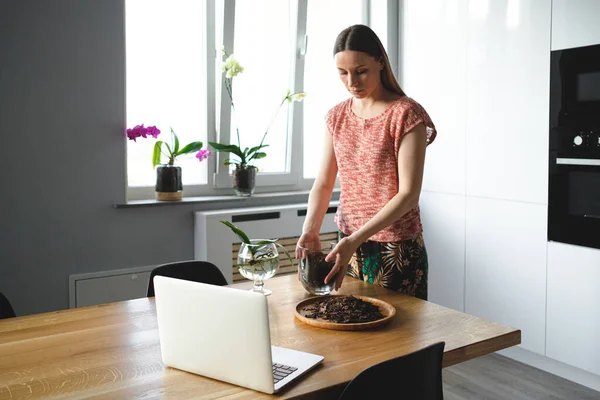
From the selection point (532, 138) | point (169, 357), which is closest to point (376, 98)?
point (169, 357)

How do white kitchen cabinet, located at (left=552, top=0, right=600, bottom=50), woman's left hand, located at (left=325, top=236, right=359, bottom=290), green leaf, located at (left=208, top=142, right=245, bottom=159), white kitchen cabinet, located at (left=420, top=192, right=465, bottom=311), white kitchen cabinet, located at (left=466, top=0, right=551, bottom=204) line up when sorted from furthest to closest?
1. white kitchen cabinet, located at (left=420, top=192, right=465, bottom=311)
2. green leaf, located at (left=208, top=142, right=245, bottom=159)
3. white kitchen cabinet, located at (left=466, top=0, right=551, bottom=204)
4. white kitchen cabinet, located at (left=552, top=0, right=600, bottom=50)
5. woman's left hand, located at (left=325, top=236, right=359, bottom=290)

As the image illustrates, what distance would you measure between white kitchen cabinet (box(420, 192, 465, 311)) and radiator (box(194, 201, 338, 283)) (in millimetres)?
818

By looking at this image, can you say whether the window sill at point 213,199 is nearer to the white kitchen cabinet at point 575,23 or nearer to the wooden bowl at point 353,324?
the white kitchen cabinet at point 575,23

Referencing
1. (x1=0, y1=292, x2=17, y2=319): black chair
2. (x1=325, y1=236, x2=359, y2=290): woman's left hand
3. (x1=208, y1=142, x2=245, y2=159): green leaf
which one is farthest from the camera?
(x1=208, y1=142, x2=245, y2=159): green leaf

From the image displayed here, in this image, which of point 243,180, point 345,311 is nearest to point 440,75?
point 243,180

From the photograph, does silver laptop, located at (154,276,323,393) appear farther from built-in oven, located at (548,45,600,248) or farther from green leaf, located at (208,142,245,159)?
green leaf, located at (208,142,245,159)

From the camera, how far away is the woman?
199cm

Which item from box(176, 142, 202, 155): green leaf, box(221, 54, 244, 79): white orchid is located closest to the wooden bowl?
box(176, 142, 202, 155): green leaf

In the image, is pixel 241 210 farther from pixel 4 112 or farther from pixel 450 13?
pixel 450 13

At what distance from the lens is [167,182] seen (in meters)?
3.46

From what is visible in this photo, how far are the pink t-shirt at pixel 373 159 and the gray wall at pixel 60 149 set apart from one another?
1540mm

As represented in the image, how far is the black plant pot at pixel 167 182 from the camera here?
11.3ft

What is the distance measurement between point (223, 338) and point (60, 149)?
215 cm

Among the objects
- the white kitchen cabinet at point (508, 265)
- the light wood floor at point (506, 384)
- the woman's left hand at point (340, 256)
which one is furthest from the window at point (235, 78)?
the woman's left hand at point (340, 256)
